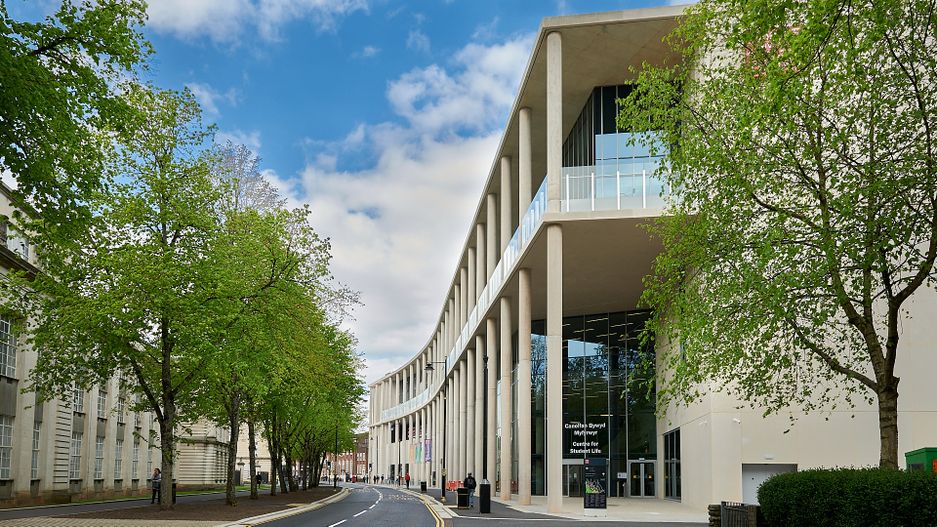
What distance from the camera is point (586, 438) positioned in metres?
45.8

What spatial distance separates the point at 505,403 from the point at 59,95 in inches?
1211

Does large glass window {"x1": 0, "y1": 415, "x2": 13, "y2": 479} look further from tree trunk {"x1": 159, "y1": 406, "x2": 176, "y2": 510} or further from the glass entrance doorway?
the glass entrance doorway

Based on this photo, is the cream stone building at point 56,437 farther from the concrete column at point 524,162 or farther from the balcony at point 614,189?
the balcony at point 614,189

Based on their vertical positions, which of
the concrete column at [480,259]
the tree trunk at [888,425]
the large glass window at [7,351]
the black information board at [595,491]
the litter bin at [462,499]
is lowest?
the litter bin at [462,499]

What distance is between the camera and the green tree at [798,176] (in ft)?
45.6

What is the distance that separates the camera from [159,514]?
2734 centimetres

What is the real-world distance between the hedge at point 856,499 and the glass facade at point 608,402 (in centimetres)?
2595

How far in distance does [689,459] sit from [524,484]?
7.01 metres

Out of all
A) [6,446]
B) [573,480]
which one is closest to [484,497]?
[573,480]

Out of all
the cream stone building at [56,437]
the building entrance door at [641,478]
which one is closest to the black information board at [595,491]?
the cream stone building at [56,437]

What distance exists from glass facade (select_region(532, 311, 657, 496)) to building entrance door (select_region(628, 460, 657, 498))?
0.16 feet

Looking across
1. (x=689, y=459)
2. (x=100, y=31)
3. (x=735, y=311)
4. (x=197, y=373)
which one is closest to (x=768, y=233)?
(x=735, y=311)

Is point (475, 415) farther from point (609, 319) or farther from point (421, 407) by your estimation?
point (421, 407)

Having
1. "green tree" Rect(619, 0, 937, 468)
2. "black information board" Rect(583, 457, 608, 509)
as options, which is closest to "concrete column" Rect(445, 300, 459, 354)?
"black information board" Rect(583, 457, 608, 509)
